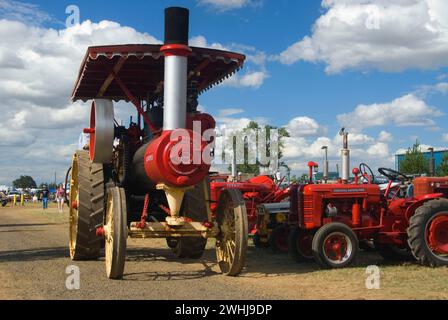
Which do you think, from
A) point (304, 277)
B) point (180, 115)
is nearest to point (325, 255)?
point (304, 277)

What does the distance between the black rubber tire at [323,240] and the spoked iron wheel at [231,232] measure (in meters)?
1.17

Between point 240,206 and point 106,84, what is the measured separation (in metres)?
3.58

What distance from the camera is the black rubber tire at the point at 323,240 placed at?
24.5 feet

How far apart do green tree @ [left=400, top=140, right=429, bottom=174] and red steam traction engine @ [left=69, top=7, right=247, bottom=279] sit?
1208 inches

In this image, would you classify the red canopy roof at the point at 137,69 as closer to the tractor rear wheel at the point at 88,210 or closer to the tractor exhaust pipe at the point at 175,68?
the tractor exhaust pipe at the point at 175,68

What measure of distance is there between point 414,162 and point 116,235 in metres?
35.0

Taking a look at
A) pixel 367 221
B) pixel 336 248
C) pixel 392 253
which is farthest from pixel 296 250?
pixel 392 253

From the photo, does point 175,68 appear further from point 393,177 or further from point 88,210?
point 393,177

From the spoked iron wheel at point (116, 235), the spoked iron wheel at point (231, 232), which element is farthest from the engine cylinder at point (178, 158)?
the spoked iron wheel at point (231, 232)

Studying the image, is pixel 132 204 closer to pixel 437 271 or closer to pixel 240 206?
pixel 240 206

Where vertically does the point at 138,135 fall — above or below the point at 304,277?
above

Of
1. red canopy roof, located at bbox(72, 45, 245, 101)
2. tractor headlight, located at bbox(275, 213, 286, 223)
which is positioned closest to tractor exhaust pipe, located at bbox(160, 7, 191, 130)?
red canopy roof, located at bbox(72, 45, 245, 101)

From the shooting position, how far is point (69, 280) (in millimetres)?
6598

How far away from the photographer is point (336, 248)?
7.61 metres
